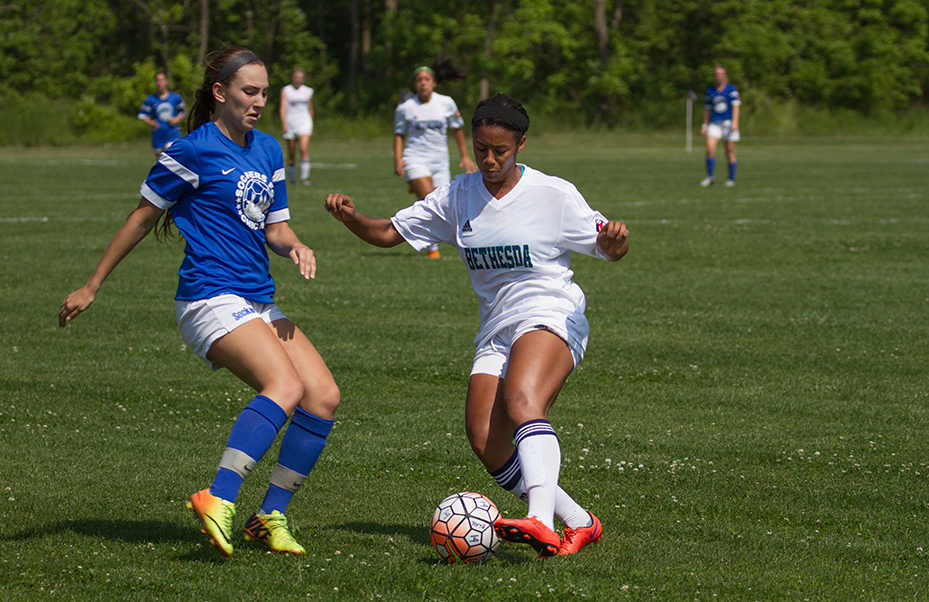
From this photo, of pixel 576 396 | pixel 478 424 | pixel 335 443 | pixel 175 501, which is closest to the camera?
pixel 478 424

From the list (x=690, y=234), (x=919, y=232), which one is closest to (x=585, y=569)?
(x=690, y=234)

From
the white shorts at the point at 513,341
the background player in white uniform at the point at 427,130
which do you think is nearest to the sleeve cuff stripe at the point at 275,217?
the white shorts at the point at 513,341

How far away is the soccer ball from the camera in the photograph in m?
4.41

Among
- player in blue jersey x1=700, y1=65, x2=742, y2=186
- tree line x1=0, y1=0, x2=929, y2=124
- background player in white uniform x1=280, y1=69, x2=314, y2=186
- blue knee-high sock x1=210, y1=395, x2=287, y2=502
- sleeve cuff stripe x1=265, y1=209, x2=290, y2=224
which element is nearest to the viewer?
blue knee-high sock x1=210, y1=395, x2=287, y2=502

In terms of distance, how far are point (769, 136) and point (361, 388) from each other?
146ft

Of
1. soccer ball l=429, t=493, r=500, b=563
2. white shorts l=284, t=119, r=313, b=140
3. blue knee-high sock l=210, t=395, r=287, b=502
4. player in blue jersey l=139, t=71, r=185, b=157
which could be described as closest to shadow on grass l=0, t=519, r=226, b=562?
blue knee-high sock l=210, t=395, r=287, b=502

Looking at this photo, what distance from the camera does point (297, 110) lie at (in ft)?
84.9

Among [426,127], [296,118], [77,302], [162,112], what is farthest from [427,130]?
[162,112]

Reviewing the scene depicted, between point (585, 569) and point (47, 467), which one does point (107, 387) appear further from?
point (585, 569)

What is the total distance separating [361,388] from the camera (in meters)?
7.56

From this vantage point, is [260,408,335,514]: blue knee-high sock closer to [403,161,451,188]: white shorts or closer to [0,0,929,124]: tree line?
[403,161,451,188]: white shorts

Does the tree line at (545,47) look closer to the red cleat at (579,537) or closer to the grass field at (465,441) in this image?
the grass field at (465,441)

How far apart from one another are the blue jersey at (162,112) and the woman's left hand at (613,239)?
22651mm

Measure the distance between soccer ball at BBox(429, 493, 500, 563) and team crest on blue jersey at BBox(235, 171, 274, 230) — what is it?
1382 millimetres
